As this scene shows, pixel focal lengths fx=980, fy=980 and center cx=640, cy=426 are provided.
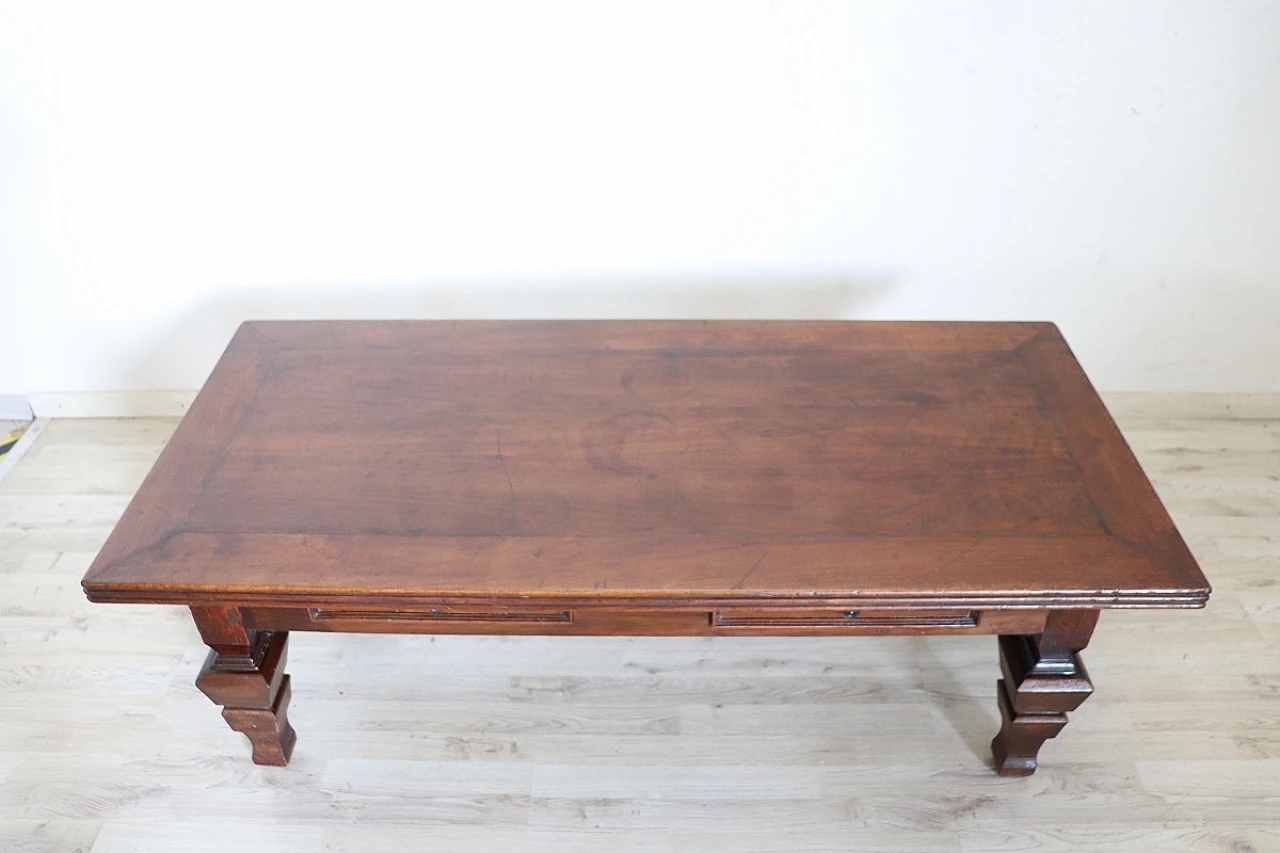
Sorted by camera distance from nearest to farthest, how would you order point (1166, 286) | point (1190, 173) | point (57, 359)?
point (1190, 173), point (1166, 286), point (57, 359)

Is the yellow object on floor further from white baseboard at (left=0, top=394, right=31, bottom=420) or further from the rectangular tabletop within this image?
the rectangular tabletop

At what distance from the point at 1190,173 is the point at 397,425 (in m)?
1.55

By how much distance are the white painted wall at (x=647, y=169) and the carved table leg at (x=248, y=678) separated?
33.3 inches

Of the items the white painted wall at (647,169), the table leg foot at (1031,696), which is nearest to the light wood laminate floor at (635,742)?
the table leg foot at (1031,696)

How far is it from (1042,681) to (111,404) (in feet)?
6.67

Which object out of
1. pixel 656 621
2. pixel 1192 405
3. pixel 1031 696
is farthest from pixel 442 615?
pixel 1192 405

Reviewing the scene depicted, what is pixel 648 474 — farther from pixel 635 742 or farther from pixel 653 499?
pixel 635 742

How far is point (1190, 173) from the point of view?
1.87 meters

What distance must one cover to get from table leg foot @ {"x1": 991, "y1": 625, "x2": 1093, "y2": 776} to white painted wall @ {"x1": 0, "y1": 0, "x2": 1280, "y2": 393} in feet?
2.81

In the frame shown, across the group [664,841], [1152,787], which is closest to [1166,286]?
[1152,787]

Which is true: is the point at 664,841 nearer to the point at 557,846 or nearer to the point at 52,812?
the point at 557,846

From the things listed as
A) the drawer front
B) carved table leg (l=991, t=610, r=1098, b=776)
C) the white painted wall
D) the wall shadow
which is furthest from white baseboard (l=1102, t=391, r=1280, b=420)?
the drawer front

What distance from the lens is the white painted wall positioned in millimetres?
1713

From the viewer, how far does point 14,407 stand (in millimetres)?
2270
